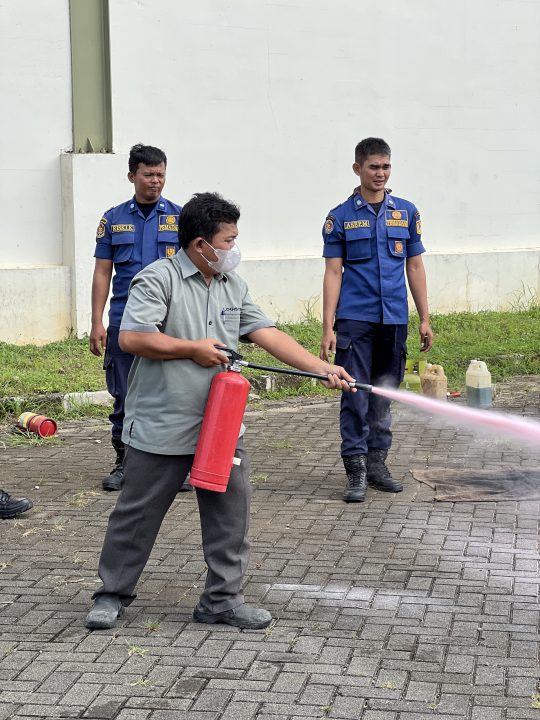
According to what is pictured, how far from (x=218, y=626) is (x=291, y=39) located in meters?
8.57

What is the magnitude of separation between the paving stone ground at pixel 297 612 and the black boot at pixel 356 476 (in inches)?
3.9

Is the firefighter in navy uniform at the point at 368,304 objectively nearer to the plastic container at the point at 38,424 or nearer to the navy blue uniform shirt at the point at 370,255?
the navy blue uniform shirt at the point at 370,255

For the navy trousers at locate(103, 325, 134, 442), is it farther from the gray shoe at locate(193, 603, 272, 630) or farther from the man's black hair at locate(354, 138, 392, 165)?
the gray shoe at locate(193, 603, 272, 630)

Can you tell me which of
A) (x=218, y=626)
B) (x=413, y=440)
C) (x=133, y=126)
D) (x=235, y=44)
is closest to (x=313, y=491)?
(x=413, y=440)

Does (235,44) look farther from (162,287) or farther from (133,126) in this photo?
(162,287)

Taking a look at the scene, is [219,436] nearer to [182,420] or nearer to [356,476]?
[182,420]

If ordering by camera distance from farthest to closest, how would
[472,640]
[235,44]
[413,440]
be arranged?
[235,44] → [413,440] → [472,640]

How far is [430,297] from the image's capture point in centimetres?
1341

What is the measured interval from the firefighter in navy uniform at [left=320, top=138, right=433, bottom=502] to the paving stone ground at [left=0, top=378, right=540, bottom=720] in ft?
1.10

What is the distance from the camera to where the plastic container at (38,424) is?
8.58 meters

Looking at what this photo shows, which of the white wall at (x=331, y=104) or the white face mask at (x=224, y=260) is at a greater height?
the white wall at (x=331, y=104)

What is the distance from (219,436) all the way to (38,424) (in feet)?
13.7

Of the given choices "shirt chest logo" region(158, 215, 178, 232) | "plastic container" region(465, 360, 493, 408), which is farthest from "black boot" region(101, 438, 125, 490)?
"plastic container" region(465, 360, 493, 408)

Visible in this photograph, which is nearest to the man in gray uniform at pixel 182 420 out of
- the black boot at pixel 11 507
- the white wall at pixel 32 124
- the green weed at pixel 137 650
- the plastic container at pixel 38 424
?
the green weed at pixel 137 650
